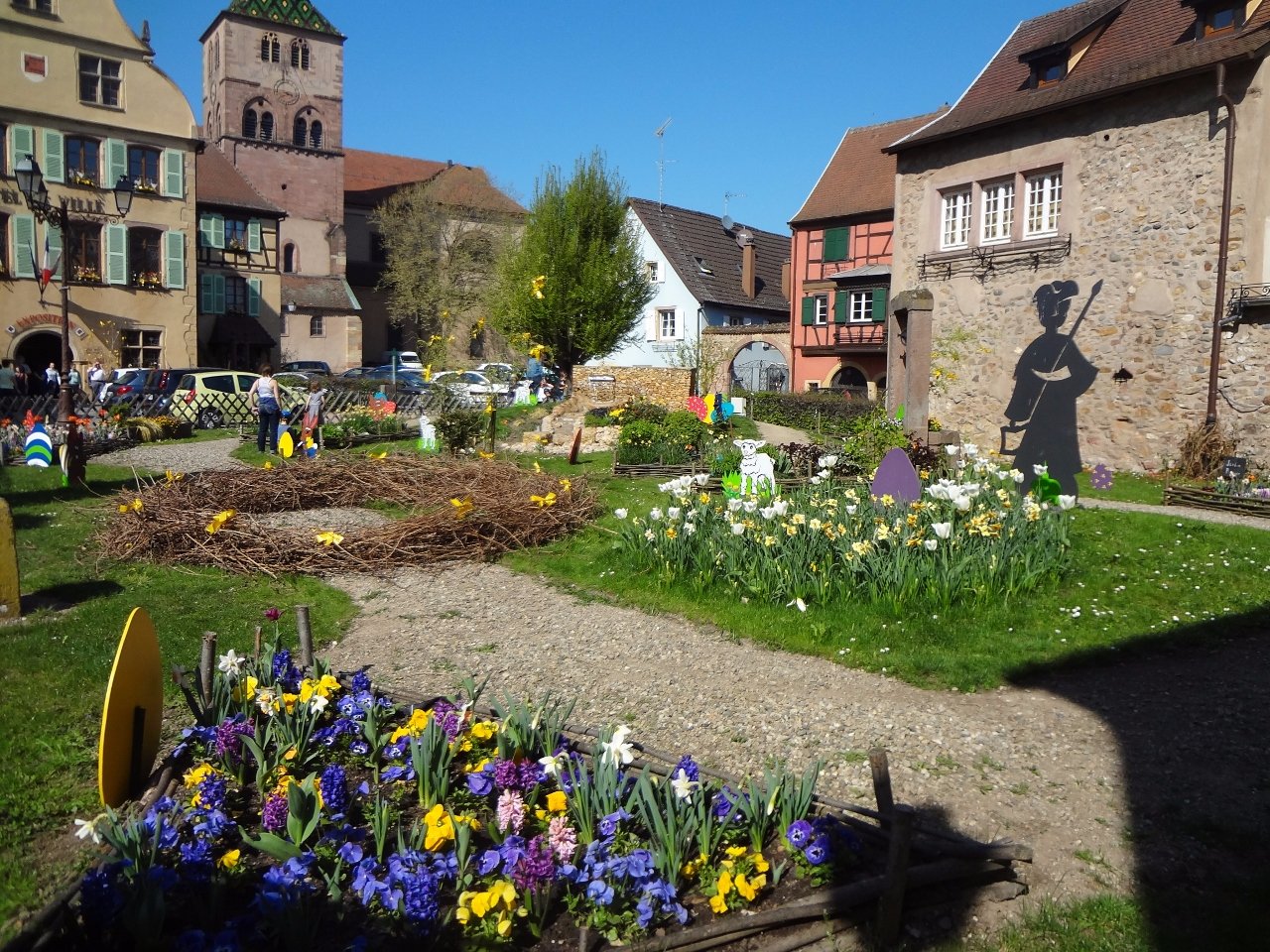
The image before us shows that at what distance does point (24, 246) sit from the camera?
3325 centimetres

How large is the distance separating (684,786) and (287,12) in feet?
206

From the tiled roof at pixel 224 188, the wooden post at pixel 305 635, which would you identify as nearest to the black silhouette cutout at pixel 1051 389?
the wooden post at pixel 305 635

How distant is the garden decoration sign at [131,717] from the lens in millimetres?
3965

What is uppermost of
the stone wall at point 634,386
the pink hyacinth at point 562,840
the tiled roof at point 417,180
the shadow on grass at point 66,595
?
the tiled roof at point 417,180

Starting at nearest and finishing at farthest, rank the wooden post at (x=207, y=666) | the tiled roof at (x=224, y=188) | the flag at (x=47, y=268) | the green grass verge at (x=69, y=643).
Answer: the green grass verge at (x=69, y=643) → the wooden post at (x=207, y=666) → the flag at (x=47, y=268) → the tiled roof at (x=224, y=188)

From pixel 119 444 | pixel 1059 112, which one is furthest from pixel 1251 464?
pixel 119 444

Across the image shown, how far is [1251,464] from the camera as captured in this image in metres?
15.6

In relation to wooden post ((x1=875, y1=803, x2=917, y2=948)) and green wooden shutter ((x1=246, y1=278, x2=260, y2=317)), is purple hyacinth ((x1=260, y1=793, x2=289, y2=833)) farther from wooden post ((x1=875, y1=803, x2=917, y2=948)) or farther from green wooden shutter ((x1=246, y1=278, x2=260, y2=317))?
green wooden shutter ((x1=246, y1=278, x2=260, y2=317))

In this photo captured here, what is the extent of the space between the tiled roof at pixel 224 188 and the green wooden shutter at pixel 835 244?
22976 millimetres

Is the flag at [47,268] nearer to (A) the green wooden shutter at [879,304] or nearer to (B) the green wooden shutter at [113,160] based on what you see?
(B) the green wooden shutter at [113,160]

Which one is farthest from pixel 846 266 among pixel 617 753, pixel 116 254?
pixel 617 753

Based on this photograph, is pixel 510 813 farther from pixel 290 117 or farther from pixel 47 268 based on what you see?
pixel 290 117

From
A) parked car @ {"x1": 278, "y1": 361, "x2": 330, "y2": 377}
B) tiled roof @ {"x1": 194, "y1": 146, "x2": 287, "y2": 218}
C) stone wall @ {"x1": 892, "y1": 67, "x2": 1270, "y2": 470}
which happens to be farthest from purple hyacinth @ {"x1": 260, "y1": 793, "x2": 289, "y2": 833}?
tiled roof @ {"x1": 194, "y1": 146, "x2": 287, "y2": 218}

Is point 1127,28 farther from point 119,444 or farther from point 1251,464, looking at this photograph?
point 119,444
